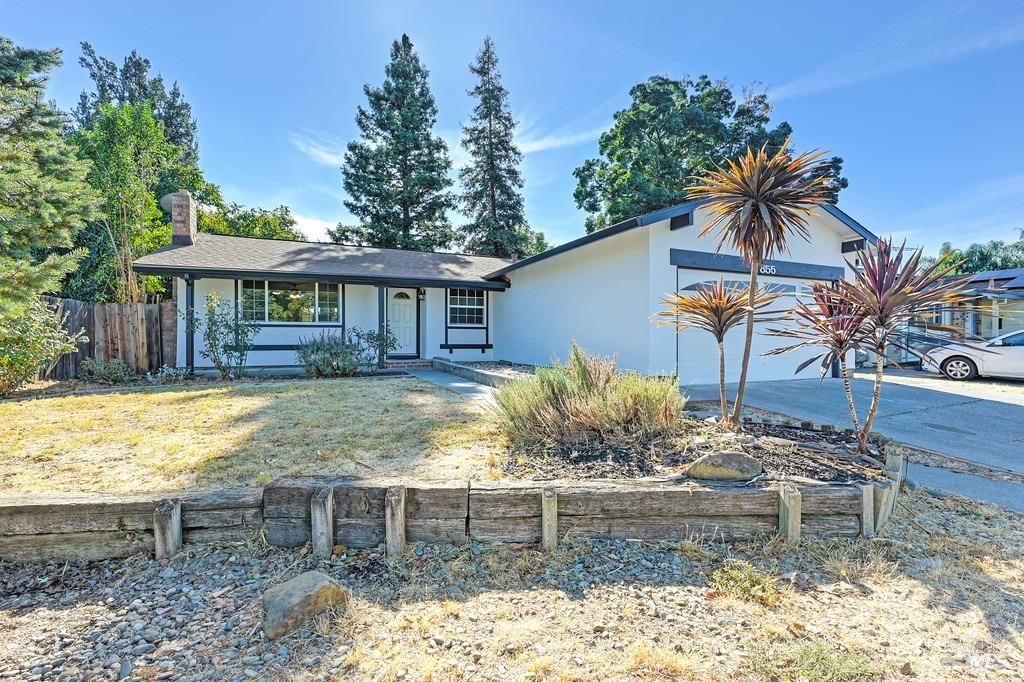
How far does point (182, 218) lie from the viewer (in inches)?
464

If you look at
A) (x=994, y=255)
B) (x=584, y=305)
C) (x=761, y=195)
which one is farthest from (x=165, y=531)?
(x=994, y=255)

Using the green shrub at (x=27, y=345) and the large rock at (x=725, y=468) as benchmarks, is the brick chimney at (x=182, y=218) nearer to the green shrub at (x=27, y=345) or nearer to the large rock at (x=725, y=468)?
the green shrub at (x=27, y=345)

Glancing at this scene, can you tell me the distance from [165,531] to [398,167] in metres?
23.5

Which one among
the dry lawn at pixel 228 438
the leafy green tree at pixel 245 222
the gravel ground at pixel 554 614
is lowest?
the gravel ground at pixel 554 614

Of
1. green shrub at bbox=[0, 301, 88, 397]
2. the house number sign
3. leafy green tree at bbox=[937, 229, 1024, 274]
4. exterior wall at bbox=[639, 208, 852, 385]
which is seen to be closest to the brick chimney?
green shrub at bbox=[0, 301, 88, 397]

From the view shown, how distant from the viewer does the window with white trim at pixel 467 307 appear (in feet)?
45.6

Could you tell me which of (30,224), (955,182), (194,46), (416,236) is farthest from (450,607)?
(955,182)

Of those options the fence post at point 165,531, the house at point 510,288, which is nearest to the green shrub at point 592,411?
the fence post at point 165,531

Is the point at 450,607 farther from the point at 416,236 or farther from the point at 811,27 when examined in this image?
the point at 416,236

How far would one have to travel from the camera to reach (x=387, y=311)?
13266 mm

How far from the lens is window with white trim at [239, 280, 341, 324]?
37.2ft

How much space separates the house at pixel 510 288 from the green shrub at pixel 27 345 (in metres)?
2.01

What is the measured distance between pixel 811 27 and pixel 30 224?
14.4 meters

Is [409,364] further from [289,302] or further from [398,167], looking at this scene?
[398,167]
